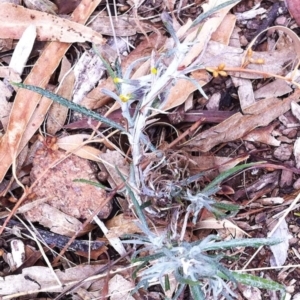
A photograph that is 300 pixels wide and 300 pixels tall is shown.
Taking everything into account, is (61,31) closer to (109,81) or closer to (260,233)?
(109,81)

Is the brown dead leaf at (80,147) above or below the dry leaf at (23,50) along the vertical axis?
below

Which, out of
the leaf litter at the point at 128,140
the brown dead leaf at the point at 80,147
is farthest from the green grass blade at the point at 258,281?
the brown dead leaf at the point at 80,147

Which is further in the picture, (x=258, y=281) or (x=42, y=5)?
(x=42, y=5)

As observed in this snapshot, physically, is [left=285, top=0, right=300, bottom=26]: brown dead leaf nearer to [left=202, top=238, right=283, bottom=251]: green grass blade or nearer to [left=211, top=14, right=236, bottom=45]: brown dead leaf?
[left=211, top=14, right=236, bottom=45]: brown dead leaf

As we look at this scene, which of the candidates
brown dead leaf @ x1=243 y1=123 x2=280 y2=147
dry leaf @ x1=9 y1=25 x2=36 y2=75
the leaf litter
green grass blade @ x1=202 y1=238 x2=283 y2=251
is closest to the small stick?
the leaf litter

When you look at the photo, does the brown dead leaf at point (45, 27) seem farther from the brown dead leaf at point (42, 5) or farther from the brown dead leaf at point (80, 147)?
the brown dead leaf at point (80, 147)

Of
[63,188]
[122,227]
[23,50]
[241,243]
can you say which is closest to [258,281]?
[241,243]

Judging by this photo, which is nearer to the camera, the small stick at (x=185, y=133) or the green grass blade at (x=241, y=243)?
the green grass blade at (x=241, y=243)

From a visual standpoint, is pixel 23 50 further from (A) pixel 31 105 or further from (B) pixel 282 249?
(B) pixel 282 249
